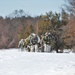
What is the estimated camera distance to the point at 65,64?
559 inches

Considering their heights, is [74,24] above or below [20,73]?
above

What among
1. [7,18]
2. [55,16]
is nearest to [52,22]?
[55,16]

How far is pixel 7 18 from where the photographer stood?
10875 cm

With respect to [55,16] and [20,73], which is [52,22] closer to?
[55,16]

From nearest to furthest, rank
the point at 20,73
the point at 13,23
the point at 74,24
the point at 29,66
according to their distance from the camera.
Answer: the point at 20,73 < the point at 29,66 < the point at 74,24 < the point at 13,23

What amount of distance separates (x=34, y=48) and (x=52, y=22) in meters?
13.1

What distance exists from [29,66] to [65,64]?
1.66 m

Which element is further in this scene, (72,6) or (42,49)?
(42,49)

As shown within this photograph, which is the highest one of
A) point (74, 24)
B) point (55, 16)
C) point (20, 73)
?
point (55, 16)

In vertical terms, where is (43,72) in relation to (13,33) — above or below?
below

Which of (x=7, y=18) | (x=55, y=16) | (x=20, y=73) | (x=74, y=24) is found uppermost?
(x=7, y=18)

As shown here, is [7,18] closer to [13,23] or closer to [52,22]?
[13,23]

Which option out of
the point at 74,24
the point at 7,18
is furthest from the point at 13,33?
the point at 74,24

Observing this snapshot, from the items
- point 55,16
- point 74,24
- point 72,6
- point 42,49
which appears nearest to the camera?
point 72,6
